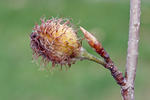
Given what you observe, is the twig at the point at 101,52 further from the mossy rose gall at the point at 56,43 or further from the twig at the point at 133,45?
the mossy rose gall at the point at 56,43

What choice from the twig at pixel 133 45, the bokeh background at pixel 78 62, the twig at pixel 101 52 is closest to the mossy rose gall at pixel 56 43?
the twig at pixel 101 52

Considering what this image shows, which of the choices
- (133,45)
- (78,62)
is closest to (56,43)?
(133,45)

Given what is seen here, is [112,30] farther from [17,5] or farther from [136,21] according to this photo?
[136,21]

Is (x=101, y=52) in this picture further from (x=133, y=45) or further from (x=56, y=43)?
(x=56, y=43)

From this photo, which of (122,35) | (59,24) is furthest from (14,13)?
(59,24)

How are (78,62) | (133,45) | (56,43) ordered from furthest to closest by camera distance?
(78,62), (56,43), (133,45)

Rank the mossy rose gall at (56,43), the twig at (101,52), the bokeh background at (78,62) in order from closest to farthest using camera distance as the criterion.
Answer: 1. the twig at (101,52)
2. the mossy rose gall at (56,43)
3. the bokeh background at (78,62)

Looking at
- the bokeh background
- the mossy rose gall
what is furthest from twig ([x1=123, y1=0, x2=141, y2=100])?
the bokeh background
